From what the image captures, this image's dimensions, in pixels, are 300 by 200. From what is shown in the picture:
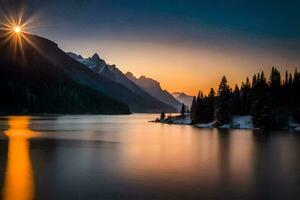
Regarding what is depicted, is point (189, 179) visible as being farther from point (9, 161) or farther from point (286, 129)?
point (286, 129)

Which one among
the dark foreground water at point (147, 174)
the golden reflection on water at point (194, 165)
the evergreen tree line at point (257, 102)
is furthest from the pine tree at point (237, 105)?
the dark foreground water at point (147, 174)

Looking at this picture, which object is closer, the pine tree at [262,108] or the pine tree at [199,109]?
the pine tree at [262,108]

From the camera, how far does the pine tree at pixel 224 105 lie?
14488 centimetres

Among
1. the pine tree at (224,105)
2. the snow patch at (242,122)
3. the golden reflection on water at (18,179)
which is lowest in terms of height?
the golden reflection on water at (18,179)

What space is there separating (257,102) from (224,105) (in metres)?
12.4

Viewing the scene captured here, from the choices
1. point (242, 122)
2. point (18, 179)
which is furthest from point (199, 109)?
point (18, 179)

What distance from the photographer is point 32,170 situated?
44.2m

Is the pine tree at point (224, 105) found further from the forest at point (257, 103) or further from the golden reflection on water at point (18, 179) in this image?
the golden reflection on water at point (18, 179)

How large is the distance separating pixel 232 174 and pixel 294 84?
122344 millimetres

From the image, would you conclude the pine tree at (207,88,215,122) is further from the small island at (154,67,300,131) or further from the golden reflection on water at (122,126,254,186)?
the golden reflection on water at (122,126,254,186)

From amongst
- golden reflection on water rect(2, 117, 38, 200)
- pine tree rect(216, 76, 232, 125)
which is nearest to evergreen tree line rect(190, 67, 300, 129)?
pine tree rect(216, 76, 232, 125)

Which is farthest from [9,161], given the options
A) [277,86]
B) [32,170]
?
[277,86]

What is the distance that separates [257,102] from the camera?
136875 millimetres

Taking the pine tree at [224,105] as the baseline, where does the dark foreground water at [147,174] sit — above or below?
below
